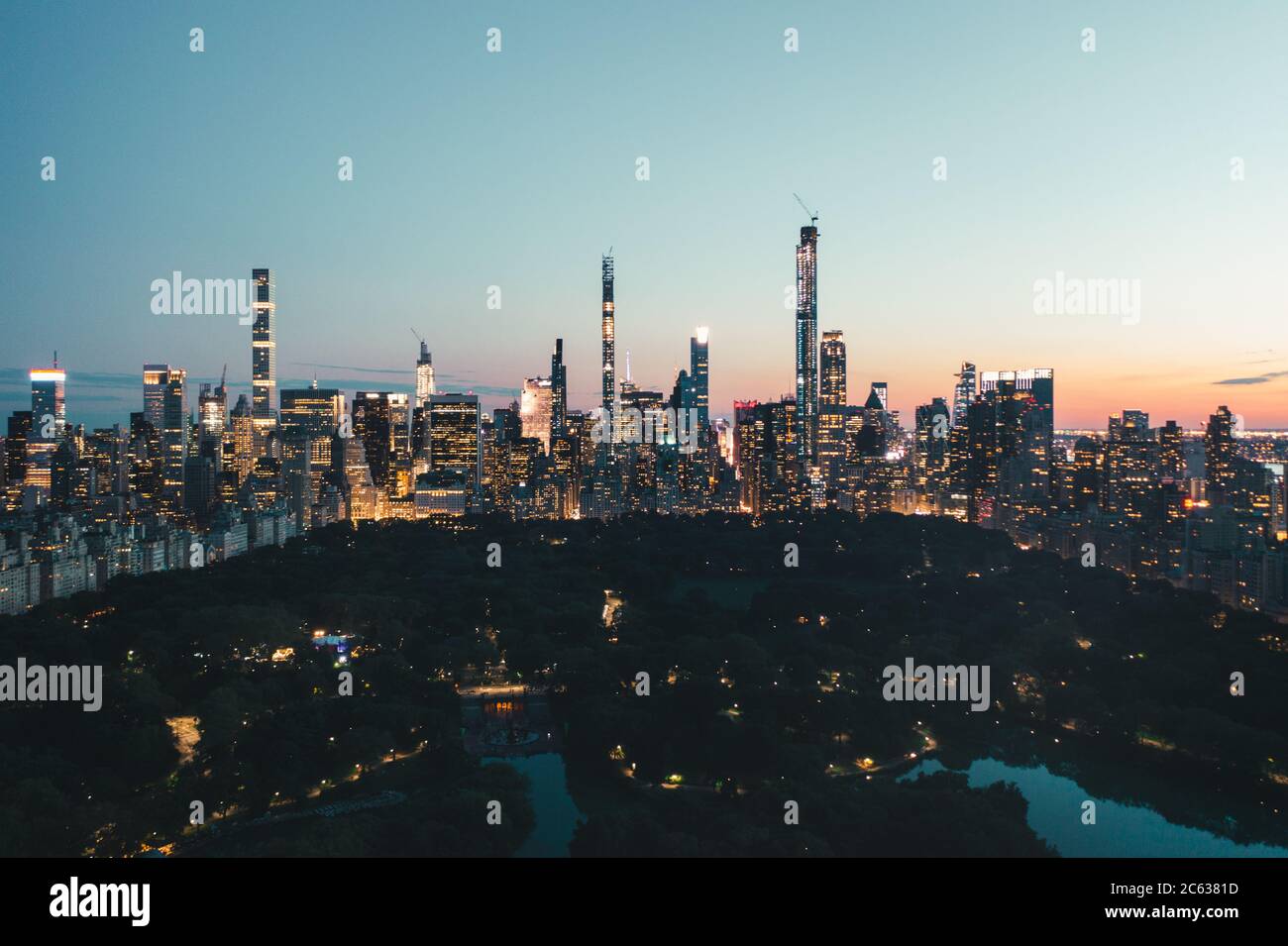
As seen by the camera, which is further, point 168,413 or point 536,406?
point 536,406

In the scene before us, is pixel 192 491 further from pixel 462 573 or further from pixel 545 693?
pixel 545 693

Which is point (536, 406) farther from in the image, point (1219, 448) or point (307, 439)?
point (1219, 448)

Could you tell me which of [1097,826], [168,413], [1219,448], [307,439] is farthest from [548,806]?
[168,413]

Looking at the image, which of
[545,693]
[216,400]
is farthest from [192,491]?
[545,693]

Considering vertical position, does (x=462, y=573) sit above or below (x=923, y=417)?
below
